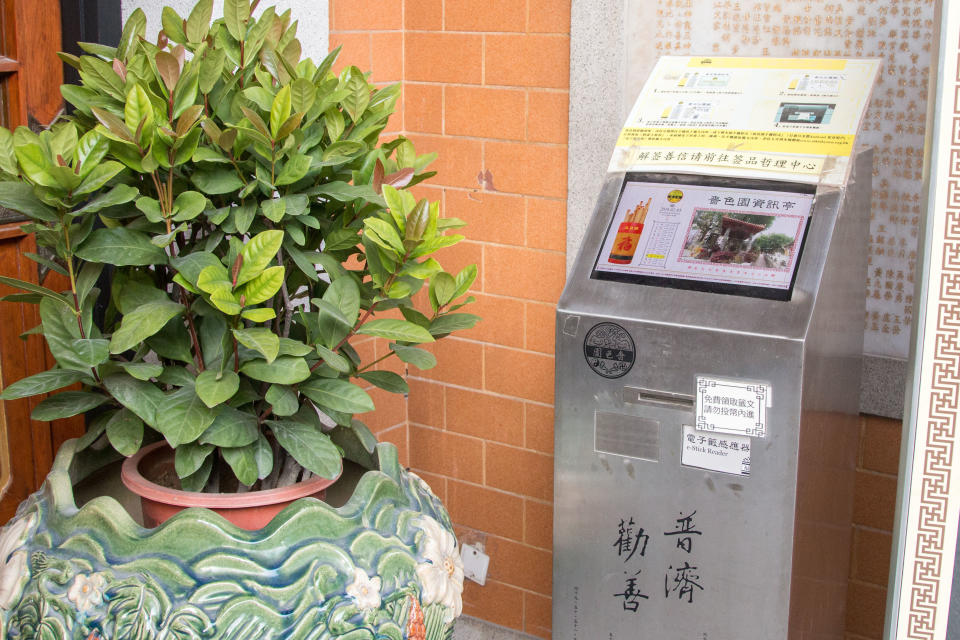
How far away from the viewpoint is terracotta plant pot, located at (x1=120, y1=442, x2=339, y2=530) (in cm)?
128

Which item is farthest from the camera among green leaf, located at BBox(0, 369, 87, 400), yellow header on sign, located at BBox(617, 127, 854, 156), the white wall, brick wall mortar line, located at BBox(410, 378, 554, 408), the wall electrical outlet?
the wall electrical outlet

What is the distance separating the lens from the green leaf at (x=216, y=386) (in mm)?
1191

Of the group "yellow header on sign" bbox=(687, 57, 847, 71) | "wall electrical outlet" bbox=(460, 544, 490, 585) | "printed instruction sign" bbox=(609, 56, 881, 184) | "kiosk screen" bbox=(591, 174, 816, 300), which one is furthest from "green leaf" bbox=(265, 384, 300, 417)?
"wall electrical outlet" bbox=(460, 544, 490, 585)

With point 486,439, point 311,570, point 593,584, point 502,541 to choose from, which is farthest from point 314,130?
point 502,541

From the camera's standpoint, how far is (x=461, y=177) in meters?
2.55

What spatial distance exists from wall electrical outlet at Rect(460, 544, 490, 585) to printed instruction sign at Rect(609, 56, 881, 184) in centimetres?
134

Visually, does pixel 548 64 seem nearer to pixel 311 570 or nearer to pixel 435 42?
pixel 435 42

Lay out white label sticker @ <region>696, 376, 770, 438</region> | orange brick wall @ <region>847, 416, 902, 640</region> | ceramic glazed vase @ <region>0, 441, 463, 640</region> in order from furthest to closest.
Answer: orange brick wall @ <region>847, 416, 902, 640</region> < white label sticker @ <region>696, 376, 770, 438</region> < ceramic glazed vase @ <region>0, 441, 463, 640</region>

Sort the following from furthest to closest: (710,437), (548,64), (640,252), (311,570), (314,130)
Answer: (548,64), (640,252), (710,437), (314,130), (311,570)

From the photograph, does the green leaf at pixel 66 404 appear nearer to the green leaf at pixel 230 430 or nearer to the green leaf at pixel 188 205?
Answer: the green leaf at pixel 230 430

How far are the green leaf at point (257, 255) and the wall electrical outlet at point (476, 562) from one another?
1.65 meters

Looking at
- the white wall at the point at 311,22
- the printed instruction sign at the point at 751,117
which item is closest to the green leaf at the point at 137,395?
the printed instruction sign at the point at 751,117

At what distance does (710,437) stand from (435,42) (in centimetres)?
145

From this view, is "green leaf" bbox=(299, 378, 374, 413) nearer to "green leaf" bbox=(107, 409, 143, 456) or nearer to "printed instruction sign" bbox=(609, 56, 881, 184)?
"green leaf" bbox=(107, 409, 143, 456)
